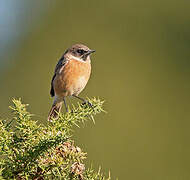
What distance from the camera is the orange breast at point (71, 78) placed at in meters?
5.79

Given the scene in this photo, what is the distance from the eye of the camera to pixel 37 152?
2.02 m

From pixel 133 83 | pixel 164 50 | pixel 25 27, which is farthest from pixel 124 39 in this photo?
pixel 25 27

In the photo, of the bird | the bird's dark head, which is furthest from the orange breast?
the bird's dark head

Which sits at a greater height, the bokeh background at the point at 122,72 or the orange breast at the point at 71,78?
the bokeh background at the point at 122,72

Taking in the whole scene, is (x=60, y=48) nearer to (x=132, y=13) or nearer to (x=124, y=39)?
(x=124, y=39)

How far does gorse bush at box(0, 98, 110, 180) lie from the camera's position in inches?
79.4

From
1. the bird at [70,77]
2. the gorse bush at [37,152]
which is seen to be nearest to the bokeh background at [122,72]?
the bird at [70,77]

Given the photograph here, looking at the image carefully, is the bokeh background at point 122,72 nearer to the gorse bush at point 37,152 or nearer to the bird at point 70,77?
the bird at point 70,77

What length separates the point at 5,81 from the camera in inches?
431

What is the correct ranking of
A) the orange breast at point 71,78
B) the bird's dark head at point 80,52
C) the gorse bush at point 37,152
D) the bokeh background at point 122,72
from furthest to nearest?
the bokeh background at point 122,72 → the bird's dark head at point 80,52 → the orange breast at point 71,78 → the gorse bush at point 37,152

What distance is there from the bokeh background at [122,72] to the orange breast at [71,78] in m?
2.86

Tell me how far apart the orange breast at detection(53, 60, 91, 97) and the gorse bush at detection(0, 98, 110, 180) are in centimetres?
349

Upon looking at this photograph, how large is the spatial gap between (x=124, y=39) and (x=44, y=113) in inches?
161

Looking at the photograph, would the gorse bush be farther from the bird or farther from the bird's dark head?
the bird's dark head
